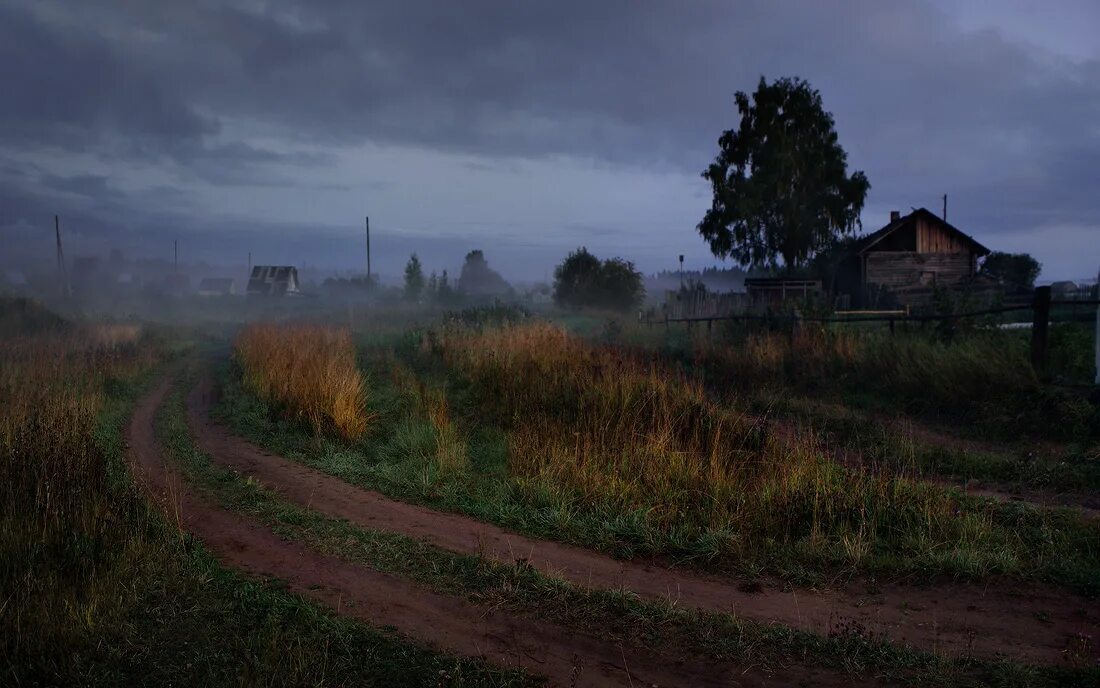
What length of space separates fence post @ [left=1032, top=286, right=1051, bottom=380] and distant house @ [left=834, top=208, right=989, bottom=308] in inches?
866

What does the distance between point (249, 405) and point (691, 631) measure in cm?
970

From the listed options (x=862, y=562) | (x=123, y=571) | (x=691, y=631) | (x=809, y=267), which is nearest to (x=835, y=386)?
(x=862, y=562)

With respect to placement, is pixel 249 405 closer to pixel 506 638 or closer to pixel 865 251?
pixel 506 638

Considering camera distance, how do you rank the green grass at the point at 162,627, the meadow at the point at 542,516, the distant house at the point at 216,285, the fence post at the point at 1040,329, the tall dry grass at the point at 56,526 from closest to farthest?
the green grass at the point at 162,627 → the meadow at the point at 542,516 → the tall dry grass at the point at 56,526 → the fence post at the point at 1040,329 → the distant house at the point at 216,285

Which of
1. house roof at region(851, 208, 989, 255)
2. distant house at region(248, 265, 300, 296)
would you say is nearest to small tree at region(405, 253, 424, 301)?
distant house at region(248, 265, 300, 296)

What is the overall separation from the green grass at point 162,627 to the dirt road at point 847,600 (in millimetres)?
1414

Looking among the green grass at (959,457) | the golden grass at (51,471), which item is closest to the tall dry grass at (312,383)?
the golden grass at (51,471)

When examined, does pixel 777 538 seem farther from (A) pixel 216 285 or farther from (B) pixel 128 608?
(A) pixel 216 285

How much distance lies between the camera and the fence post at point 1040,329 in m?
10.6

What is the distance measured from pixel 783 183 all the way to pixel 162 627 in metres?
40.0

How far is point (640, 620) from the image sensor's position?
4.38 meters

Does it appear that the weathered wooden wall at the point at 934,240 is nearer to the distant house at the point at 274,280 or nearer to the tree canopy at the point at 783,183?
the tree canopy at the point at 783,183

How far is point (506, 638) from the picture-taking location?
13.6 ft

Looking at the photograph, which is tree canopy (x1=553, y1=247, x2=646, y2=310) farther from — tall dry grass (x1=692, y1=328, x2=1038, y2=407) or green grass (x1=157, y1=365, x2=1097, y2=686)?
green grass (x1=157, y1=365, x2=1097, y2=686)
